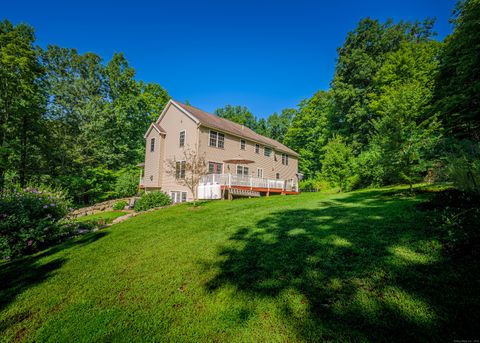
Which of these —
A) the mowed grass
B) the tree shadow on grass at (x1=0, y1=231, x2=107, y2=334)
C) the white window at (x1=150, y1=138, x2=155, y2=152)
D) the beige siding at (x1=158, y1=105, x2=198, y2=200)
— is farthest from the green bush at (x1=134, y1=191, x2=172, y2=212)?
the mowed grass

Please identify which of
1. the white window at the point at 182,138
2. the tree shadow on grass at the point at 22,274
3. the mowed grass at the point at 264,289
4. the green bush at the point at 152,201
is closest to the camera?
the mowed grass at the point at 264,289

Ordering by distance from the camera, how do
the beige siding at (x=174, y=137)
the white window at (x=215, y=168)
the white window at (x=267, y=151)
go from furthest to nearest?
1. the white window at (x=267, y=151)
2. the white window at (x=215, y=168)
3. the beige siding at (x=174, y=137)

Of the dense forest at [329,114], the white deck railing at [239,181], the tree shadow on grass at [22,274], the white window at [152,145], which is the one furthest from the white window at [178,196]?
the tree shadow on grass at [22,274]

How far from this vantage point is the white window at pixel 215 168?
55.9 ft

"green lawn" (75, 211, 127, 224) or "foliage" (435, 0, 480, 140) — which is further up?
"foliage" (435, 0, 480, 140)

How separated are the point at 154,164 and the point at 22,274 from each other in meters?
15.9

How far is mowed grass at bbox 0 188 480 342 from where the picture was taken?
81.5 inches

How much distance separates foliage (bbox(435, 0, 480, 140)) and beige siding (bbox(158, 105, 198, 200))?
55.5 feet

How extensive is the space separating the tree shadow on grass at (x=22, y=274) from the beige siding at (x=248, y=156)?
11.9 meters

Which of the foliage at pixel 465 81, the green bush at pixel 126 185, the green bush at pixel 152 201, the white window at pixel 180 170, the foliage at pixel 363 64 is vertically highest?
the foliage at pixel 363 64

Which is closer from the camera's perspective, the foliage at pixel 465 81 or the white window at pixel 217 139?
the foliage at pixel 465 81

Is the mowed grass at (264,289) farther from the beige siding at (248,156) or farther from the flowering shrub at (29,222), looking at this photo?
the beige siding at (248,156)

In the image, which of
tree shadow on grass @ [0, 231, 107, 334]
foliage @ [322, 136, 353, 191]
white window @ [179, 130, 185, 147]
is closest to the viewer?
tree shadow on grass @ [0, 231, 107, 334]

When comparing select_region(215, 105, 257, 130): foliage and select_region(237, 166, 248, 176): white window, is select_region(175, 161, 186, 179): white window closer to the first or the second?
select_region(237, 166, 248, 176): white window
